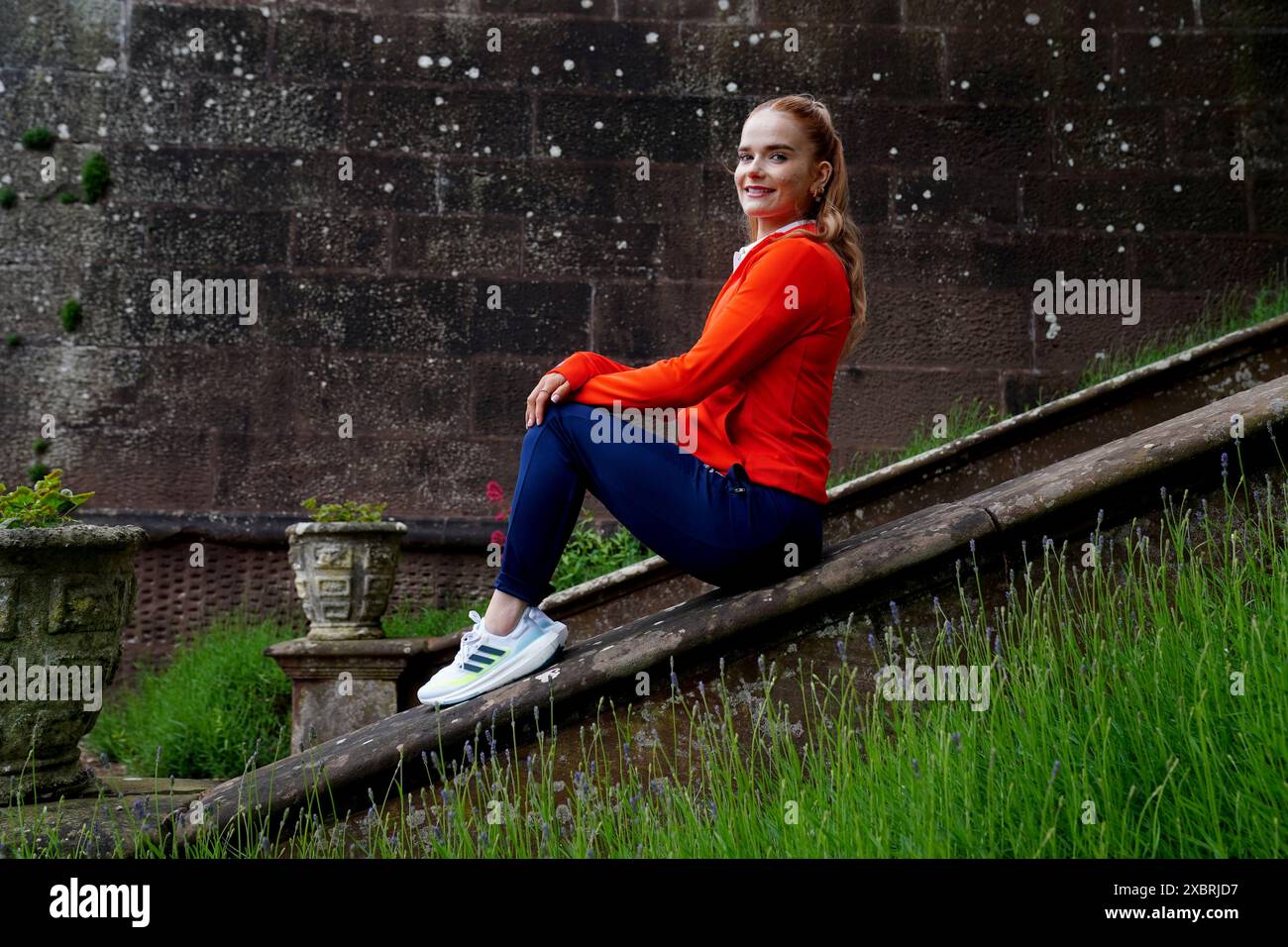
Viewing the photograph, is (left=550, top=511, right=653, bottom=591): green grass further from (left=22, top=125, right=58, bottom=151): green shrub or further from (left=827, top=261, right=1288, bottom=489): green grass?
(left=22, top=125, right=58, bottom=151): green shrub

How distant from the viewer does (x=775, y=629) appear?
251cm

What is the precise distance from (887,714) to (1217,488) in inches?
35.8

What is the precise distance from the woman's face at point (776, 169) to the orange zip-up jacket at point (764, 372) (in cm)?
10

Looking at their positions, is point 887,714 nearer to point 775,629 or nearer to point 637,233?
point 775,629

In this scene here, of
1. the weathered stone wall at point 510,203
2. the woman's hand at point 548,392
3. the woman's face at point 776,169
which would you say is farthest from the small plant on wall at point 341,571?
the woman's face at point 776,169

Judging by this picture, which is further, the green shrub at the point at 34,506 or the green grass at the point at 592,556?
the green grass at the point at 592,556

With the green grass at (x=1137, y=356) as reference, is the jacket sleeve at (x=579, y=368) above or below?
below

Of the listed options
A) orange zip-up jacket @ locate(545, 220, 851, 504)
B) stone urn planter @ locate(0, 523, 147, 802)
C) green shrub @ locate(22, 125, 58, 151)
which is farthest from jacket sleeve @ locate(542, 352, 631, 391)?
green shrub @ locate(22, 125, 58, 151)

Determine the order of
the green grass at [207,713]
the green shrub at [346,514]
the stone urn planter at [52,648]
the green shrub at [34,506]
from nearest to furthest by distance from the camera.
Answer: the stone urn planter at [52,648] → the green shrub at [34,506] → the green grass at [207,713] → the green shrub at [346,514]

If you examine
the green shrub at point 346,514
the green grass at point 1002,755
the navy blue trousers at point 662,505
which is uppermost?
the green shrub at point 346,514

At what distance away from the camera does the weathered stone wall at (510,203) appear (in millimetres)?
5930

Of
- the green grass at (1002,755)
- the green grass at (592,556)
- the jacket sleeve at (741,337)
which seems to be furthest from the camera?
the green grass at (592,556)

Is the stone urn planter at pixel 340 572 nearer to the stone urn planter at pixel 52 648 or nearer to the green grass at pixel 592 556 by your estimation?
the green grass at pixel 592 556
